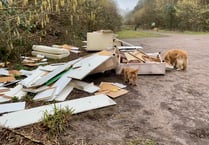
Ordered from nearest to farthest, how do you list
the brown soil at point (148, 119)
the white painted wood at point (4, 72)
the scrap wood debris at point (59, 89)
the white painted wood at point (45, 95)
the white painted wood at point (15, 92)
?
1. the brown soil at point (148, 119)
2. the scrap wood debris at point (59, 89)
3. the white painted wood at point (45, 95)
4. the white painted wood at point (15, 92)
5. the white painted wood at point (4, 72)

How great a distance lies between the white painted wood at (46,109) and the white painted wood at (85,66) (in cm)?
57

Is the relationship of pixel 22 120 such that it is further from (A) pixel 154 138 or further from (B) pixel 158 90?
(B) pixel 158 90

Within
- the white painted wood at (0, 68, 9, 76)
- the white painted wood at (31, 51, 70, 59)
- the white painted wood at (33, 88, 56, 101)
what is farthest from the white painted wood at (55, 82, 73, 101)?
the white painted wood at (31, 51, 70, 59)

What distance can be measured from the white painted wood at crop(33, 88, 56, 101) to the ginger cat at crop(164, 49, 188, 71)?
291 centimetres

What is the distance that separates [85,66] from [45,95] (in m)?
0.98

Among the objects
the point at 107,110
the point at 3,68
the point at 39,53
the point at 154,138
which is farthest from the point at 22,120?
the point at 39,53

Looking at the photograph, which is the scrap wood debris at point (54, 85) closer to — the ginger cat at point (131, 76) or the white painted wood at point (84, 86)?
the white painted wood at point (84, 86)

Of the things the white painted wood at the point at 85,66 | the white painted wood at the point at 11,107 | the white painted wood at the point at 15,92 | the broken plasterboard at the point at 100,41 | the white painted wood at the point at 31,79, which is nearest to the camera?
the white painted wood at the point at 11,107

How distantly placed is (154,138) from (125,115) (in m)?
0.61

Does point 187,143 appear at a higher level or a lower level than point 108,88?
lower

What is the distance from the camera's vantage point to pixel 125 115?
3.01m

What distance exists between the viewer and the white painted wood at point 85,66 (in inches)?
150

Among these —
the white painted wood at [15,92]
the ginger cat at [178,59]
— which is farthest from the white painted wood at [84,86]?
the ginger cat at [178,59]

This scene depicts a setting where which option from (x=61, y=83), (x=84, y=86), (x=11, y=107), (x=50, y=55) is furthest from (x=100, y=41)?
(x=11, y=107)
